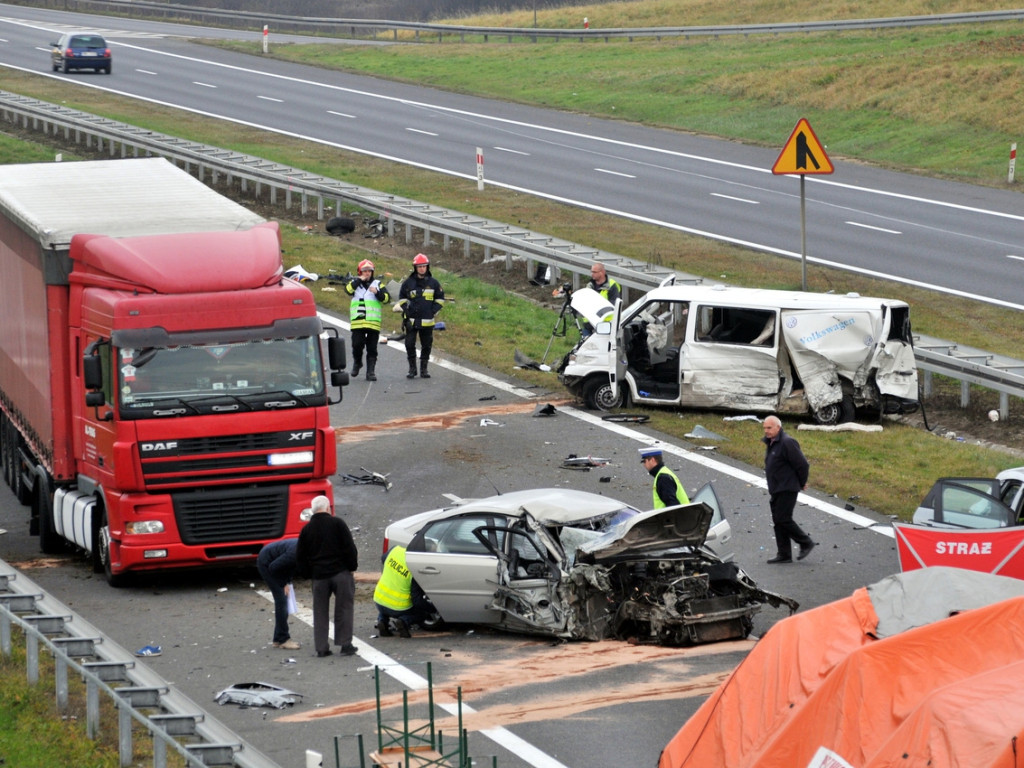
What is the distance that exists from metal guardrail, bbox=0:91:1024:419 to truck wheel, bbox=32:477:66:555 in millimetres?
11260

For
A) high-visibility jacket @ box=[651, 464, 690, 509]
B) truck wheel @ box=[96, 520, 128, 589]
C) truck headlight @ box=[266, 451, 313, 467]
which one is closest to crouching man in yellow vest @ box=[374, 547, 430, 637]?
truck headlight @ box=[266, 451, 313, 467]

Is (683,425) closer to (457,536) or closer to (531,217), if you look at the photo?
(457,536)

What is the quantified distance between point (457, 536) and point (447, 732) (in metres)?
2.96

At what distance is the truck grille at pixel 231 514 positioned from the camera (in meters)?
14.8

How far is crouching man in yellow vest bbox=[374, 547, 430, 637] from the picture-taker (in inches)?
541

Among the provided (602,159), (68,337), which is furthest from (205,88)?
(68,337)

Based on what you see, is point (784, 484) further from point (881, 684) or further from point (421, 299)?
point (421, 299)

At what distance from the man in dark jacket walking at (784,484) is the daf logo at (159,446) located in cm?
569

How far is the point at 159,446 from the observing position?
14.5 meters

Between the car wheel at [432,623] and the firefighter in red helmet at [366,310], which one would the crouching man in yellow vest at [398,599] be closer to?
the car wheel at [432,623]

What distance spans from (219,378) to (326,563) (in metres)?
2.65

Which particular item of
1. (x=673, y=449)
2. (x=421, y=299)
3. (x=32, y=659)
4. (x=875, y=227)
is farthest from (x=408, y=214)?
(x=32, y=659)

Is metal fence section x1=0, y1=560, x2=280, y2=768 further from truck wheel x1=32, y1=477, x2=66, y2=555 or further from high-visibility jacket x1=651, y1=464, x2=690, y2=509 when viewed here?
high-visibility jacket x1=651, y1=464, x2=690, y2=509

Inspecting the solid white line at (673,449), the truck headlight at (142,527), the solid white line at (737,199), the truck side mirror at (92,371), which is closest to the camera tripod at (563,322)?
the solid white line at (673,449)
